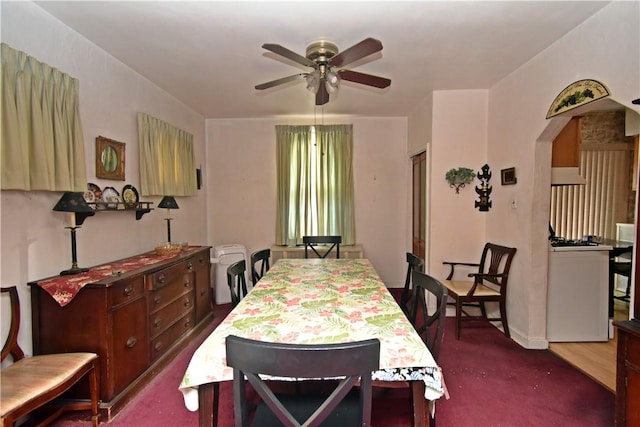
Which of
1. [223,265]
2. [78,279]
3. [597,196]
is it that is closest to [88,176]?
[78,279]

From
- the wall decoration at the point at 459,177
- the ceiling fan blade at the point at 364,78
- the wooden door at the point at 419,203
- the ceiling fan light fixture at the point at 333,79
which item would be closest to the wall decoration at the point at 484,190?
the wall decoration at the point at 459,177

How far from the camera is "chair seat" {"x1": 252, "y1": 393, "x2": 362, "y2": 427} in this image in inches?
52.5

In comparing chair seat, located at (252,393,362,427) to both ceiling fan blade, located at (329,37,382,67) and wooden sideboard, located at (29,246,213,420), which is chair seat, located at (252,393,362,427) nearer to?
wooden sideboard, located at (29,246,213,420)

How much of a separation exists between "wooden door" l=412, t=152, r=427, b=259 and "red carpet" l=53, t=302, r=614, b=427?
1707 millimetres

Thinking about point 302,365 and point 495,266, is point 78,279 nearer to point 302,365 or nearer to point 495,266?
point 302,365

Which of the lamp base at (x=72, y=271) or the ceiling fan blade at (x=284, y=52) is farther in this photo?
the lamp base at (x=72, y=271)

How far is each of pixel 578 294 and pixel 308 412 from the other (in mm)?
2992

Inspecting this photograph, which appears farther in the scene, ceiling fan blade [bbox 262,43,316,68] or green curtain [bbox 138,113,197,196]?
green curtain [bbox 138,113,197,196]

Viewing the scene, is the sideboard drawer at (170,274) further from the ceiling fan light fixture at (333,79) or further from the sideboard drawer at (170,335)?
the ceiling fan light fixture at (333,79)

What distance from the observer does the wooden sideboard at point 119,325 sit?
1.97 m

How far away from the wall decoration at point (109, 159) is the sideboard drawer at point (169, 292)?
3.49ft

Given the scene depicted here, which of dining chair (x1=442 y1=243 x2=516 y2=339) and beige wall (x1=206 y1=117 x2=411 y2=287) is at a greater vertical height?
beige wall (x1=206 y1=117 x2=411 y2=287)

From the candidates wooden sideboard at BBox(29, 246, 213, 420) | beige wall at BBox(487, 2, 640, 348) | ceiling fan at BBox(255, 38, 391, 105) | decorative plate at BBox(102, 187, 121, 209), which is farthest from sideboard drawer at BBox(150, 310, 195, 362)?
beige wall at BBox(487, 2, 640, 348)

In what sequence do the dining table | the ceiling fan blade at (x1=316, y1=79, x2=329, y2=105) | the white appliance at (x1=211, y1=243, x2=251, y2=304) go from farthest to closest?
1. the white appliance at (x1=211, y1=243, x2=251, y2=304)
2. the ceiling fan blade at (x1=316, y1=79, x2=329, y2=105)
3. the dining table
